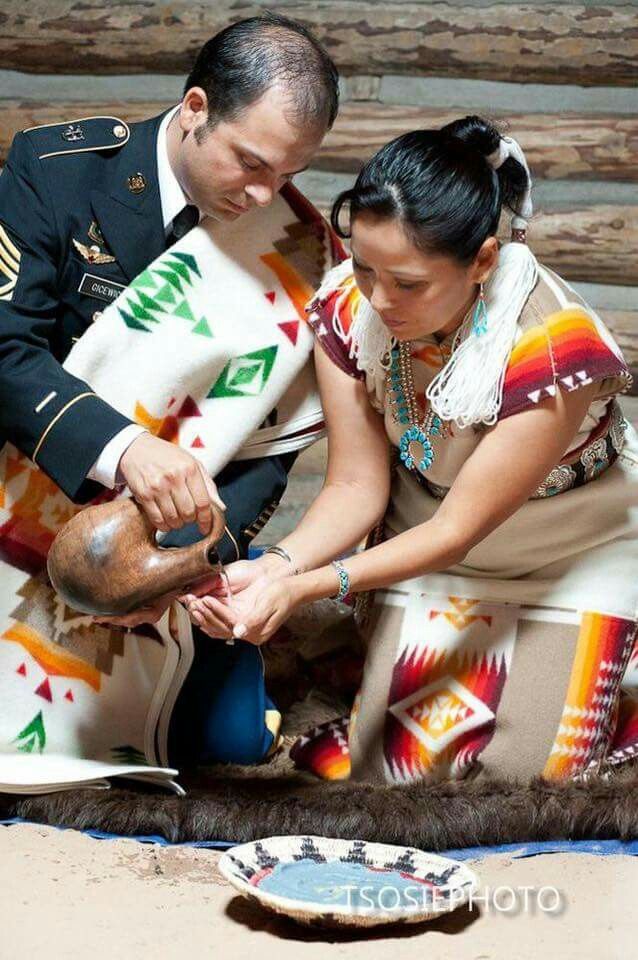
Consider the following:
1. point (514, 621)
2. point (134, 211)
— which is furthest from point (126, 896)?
point (134, 211)

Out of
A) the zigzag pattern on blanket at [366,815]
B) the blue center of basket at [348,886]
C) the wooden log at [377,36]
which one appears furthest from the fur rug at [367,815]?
the wooden log at [377,36]

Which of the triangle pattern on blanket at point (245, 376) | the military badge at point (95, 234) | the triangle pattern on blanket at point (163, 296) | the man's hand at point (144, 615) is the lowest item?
the man's hand at point (144, 615)

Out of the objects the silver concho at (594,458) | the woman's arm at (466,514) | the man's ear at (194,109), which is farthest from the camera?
the silver concho at (594,458)

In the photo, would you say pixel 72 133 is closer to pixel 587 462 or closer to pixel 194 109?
pixel 194 109

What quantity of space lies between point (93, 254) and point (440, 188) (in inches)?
26.8

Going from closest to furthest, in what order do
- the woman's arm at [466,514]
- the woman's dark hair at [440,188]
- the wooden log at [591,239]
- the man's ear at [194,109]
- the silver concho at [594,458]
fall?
the woman's dark hair at [440,188]
the woman's arm at [466,514]
the man's ear at [194,109]
the silver concho at [594,458]
the wooden log at [591,239]

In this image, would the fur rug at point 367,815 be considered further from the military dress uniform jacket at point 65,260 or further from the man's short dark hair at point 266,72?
Result: the man's short dark hair at point 266,72

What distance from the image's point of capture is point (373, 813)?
7.40 feet

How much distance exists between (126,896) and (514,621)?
925 mm

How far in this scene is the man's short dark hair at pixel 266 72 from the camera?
2.20 metres

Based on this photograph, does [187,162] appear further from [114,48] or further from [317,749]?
[114,48]

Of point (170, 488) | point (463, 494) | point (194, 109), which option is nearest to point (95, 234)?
point (194, 109)

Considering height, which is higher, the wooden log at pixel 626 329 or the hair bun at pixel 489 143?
the hair bun at pixel 489 143

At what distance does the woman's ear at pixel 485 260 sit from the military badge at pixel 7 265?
0.78 meters
